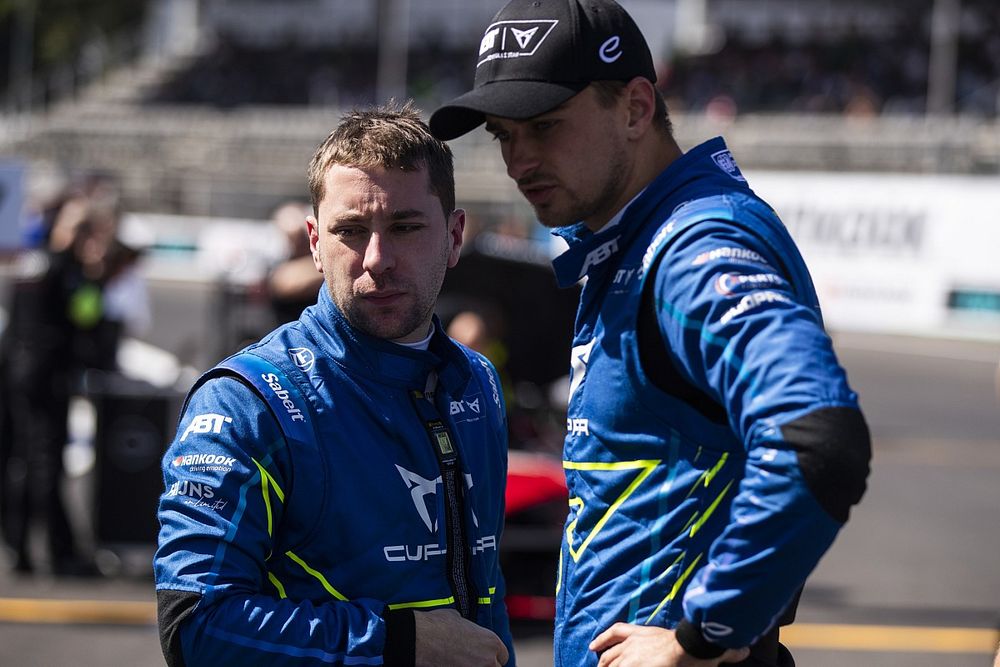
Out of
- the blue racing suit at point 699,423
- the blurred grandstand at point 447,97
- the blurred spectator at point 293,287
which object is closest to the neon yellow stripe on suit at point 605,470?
the blue racing suit at point 699,423

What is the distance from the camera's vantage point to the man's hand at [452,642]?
6.73 feet

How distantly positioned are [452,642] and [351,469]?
32 cm

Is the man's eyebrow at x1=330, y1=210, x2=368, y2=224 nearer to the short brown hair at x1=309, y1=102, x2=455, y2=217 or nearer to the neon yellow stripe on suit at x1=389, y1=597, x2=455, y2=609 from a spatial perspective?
the short brown hair at x1=309, y1=102, x2=455, y2=217

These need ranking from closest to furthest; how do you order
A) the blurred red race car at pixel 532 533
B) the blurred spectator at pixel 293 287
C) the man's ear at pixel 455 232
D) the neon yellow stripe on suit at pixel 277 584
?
1. the neon yellow stripe on suit at pixel 277 584
2. the man's ear at pixel 455 232
3. the blurred spectator at pixel 293 287
4. the blurred red race car at pixel 532 533

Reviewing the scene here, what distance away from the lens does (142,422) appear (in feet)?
23.4

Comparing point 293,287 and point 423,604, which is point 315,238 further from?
point 293,287

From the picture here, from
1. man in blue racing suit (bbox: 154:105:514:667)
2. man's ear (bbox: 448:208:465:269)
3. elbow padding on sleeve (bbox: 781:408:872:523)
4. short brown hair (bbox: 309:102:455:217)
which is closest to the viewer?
elbow padding on sleeve (bbox: 781:408:872:523)

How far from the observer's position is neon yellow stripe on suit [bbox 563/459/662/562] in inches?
84.0

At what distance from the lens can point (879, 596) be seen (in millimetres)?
7102

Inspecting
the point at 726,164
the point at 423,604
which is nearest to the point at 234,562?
the point at 423,604

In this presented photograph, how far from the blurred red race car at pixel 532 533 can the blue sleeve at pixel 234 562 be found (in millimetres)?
4171

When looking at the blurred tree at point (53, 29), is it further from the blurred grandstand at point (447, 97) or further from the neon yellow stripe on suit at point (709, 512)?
the neon yellow stripe on suit at point (709, 512)

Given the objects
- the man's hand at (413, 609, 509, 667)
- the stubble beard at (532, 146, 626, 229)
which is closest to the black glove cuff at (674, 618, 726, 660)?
the man's hand at (413, 609, 509, 667)

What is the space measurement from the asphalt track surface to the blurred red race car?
0.13m
